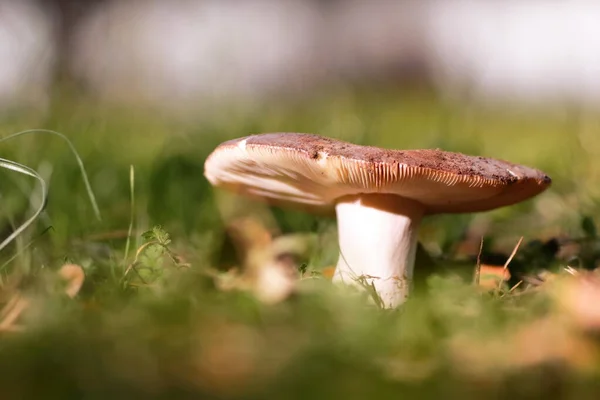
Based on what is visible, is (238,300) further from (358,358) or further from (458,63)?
(458,63)

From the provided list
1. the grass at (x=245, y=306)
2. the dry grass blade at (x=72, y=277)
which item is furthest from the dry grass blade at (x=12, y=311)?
the dry grass blade at (x=72, y=277)

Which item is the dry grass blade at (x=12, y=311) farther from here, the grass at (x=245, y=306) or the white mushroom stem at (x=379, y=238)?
the white mushroom stem at (x=379, y=238)

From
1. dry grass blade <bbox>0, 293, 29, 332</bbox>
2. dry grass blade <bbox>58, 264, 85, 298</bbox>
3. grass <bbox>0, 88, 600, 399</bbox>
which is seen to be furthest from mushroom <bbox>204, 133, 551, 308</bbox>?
dry grass blade <bbox>0, 293, 29, 332</bbox>

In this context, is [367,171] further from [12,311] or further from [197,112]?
[197,112]

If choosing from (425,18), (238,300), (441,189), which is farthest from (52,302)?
(425,18)

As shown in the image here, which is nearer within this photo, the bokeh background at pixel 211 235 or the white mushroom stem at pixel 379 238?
the bokeh background at pixel 211 235

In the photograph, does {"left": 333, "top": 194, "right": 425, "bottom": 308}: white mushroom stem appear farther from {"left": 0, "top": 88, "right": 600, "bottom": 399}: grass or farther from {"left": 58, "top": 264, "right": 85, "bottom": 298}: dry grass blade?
{"left": 58, "top": 264, "right": 85, "bottom": 298}: dry grass blade
